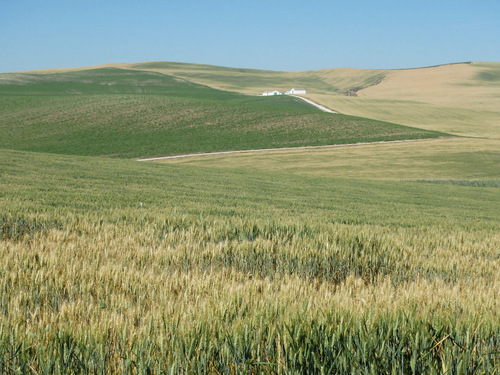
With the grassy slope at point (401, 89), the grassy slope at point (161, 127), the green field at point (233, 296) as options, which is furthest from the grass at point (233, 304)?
the grassy slope at point (401, 89)

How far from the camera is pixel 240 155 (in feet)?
150

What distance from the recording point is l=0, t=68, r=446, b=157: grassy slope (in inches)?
1996

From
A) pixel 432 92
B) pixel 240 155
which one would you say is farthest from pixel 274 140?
pixel 432 92

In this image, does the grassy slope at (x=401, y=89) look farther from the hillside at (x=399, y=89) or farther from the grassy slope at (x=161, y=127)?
the grassy slope at (x=161, y=127)

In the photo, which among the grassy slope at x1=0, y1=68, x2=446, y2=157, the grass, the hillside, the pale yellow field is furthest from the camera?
the hillside

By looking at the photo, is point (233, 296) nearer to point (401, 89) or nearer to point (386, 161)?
point (386, 161)

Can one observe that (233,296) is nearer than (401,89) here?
Yes

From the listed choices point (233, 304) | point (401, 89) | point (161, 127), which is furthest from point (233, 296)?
point (401, 89)

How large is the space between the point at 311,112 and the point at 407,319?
68084mm

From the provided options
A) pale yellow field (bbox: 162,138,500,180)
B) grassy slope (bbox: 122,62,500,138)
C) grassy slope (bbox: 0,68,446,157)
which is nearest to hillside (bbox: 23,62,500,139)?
grassy slope (bbox: 122,62,500,138)

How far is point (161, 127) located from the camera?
194ft

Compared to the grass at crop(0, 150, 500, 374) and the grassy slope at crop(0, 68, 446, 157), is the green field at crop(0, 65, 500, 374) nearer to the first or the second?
the grass at crop(0, 150, 500, 374)

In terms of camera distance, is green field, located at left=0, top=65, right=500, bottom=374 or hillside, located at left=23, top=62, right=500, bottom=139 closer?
green field, located at left=0, top=65, right=500, bottom=374

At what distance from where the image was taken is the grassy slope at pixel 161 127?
5069 centimetres
